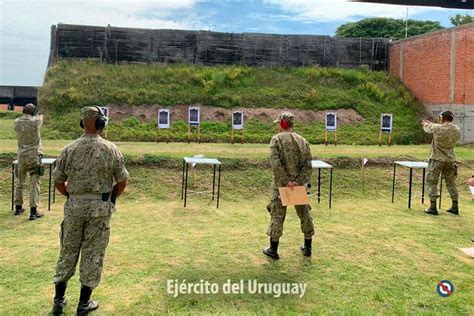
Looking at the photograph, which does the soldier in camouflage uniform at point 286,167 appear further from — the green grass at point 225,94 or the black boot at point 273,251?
the green grass at point 225,94

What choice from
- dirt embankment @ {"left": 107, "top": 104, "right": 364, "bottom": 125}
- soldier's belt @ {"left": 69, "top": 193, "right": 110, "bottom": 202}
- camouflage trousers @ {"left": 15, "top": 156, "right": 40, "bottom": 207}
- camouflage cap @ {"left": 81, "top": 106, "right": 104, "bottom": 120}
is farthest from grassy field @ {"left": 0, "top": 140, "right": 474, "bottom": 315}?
dirt embankment @ {"left": 107, "top": 104, "right": 364, "bottom": 125}

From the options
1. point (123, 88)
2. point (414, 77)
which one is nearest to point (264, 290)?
point (123, 88)

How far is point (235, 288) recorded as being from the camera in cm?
414

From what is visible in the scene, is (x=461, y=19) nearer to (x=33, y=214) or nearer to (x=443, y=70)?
(x=443, y=70)

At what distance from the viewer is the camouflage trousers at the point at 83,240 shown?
138 inches

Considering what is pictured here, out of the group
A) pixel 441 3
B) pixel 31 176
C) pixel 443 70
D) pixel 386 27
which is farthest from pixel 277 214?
pixel 386 27

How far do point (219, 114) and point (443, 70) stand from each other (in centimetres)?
955

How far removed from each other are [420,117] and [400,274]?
1431cm

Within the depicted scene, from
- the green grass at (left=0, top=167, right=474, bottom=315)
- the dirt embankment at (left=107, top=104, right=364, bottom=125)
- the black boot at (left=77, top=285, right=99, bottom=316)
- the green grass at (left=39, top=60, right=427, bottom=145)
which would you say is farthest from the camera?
the dirt embankment at (left=107, top=104, right=364, bottom=125)

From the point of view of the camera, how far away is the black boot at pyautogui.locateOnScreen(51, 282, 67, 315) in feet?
11.5

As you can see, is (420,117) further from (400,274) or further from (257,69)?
(400,274)

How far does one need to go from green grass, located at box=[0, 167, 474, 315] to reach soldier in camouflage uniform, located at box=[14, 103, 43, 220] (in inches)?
16.3

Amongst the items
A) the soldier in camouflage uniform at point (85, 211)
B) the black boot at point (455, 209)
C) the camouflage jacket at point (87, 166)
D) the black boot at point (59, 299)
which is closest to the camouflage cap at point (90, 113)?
the soldier in camouflage uniform at point (85, 211)

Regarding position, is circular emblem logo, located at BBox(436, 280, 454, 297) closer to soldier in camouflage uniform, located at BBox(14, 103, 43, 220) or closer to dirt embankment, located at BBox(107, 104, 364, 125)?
soldier in camouflage uniform, located at BBox(14, 103, 43, 220)
